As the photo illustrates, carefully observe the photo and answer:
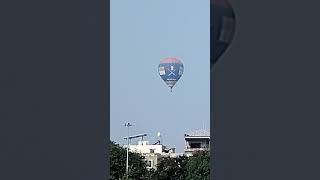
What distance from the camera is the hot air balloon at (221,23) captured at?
3.40 metres

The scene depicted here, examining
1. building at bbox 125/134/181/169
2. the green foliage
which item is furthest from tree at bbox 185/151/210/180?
building at bbox 125/134/181/169

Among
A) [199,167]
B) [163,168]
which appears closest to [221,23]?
[199,167]

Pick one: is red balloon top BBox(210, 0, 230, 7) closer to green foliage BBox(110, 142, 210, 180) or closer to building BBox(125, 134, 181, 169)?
green foliage BBox(110, 142, 210, 180)

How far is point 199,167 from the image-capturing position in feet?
84.1

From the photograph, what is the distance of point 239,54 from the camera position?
235 inches

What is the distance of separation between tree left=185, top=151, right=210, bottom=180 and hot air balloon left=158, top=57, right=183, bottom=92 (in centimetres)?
1109

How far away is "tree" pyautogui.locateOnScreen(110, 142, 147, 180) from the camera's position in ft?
83.6

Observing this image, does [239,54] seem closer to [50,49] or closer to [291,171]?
[291,171]

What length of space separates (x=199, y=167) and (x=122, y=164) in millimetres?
2629

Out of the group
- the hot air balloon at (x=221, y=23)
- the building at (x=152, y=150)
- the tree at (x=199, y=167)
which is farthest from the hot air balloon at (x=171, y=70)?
the building at (x=152, y=150)

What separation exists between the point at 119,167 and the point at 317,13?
66.2 ft

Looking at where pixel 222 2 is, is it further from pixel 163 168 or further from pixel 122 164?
pixel 163 168

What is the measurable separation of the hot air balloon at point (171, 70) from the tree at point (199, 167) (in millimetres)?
11090

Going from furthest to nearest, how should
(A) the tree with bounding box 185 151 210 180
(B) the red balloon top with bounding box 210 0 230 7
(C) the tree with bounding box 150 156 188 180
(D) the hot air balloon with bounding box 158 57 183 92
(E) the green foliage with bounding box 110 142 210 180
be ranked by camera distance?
(C) the tree with bounding box 150 156 188 180
(E) the green foliage with bounding box 110 142 210 180
(A) the tree with bounding box 185 151 210 180
(D) the hot air balloon with bounding box 158 57 183 92
(B) the red balloon top with bounding box 210 0 230 7
